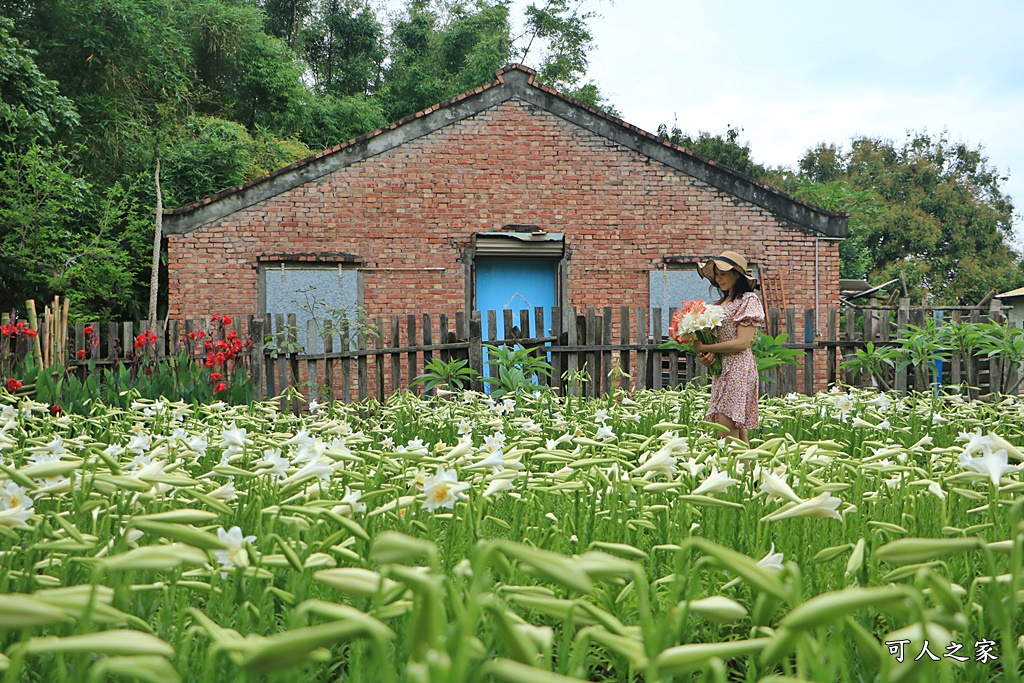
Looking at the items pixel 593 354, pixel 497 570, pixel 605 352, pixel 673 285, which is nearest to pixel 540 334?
pixel 593 354

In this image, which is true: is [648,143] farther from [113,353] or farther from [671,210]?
[113,353]

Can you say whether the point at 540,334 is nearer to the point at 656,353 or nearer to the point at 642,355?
the point at 642,355

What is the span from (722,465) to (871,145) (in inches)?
1656

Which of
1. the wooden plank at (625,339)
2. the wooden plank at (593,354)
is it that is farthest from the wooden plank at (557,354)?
the wooden plank at (625,339)

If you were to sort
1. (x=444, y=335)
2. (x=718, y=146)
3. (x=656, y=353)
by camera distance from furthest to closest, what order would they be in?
(x=718, y=146) → (x=656, y=353) → (x=444, y=335)

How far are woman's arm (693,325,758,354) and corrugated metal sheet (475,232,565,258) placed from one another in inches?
341

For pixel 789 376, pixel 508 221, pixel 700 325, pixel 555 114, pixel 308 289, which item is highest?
pixel 555 114

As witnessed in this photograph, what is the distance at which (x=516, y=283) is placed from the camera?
13.8 meters

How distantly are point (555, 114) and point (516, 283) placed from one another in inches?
110

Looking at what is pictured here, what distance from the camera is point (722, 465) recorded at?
2.24 m

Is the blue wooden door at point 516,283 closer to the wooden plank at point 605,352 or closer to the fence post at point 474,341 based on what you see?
the wooden plank at point 605,352

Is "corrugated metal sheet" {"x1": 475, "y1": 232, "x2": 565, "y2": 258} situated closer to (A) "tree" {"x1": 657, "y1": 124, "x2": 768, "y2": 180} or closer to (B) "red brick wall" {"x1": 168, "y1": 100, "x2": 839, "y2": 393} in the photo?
(B) "red brick wall" {"x1": 168, "y1": 100, "x2": 839, "y2": 393}

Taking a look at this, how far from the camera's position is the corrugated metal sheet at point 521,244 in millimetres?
13523

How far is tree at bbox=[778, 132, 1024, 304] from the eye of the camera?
113 feet
